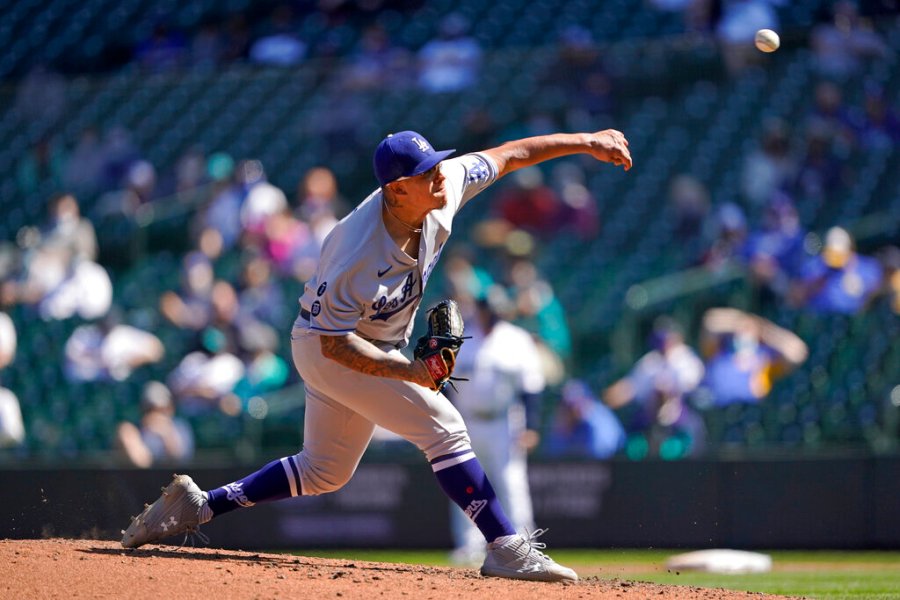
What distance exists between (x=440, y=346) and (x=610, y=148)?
3.67ft

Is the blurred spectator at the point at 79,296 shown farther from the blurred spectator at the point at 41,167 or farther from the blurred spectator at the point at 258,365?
the blurred spectator at the point at 41,167

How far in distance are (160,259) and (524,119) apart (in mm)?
3458

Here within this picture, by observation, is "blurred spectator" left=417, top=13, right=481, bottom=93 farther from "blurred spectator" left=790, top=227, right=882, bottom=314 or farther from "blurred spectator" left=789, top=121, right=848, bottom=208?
"blurred spectator" left=790, top=227, right=882, bottom=314

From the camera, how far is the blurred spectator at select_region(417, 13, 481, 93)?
463 inches

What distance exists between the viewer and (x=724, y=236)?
10.1 metres

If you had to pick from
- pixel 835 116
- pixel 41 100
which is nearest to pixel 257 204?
pixel 41 100

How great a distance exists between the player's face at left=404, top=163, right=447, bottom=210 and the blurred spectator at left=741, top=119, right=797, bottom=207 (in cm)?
635

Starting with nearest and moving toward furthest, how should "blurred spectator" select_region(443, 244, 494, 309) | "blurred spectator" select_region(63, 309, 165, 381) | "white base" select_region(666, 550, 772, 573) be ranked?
"white base" select_region(666, 550, 772, 573)
"blurred spectator" select_region(443, 244, 494, 309)
"blurred spectator" select_region(63, 309, 165, 381)

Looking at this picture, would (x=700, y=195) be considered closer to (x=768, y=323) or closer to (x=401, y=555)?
(x=768, y=323)

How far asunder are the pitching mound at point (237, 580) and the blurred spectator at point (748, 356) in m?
4.29

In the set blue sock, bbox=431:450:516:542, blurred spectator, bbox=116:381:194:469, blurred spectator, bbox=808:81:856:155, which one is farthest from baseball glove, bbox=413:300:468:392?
blurred spectator, bbox=808:81:856:155

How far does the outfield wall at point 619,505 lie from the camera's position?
8516 millimetres

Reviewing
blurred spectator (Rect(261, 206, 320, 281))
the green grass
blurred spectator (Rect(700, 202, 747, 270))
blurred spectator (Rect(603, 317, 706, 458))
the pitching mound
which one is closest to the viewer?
the pitching mound

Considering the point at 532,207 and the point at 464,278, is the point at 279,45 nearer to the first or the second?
the point at 532,207
